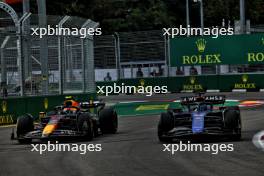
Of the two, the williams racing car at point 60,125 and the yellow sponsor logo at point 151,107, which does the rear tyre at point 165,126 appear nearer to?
the williams racing car at point 60,125

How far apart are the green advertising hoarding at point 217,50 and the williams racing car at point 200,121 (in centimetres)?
2283

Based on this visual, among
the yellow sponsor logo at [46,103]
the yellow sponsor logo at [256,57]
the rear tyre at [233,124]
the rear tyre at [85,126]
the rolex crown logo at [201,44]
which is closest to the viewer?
the rear tyre at [233,124]

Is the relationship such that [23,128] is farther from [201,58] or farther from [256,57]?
[201,58]

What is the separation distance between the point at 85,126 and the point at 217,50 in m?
23.9

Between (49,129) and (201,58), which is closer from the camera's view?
(49,129)

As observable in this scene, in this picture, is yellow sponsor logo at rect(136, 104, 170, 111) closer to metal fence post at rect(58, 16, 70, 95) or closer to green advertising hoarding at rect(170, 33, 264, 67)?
metal fence post at rect(58, 16, 70, 95)

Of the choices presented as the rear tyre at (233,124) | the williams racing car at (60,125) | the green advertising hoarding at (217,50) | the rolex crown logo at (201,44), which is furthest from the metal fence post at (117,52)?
the rear tyre at (233,124)

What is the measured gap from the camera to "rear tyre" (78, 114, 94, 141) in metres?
15.9

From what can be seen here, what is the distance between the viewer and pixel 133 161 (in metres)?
11.9

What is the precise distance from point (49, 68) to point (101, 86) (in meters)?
17.5

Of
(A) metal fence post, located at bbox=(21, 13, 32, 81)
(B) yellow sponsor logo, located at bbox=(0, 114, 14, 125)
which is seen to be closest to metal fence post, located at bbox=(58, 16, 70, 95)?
(A) metal fence post, located at bbox=(21, 13, 32, 81)

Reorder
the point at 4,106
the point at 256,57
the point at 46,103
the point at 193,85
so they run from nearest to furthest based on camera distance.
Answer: the point at 4,106, the point at 46,103, the point at 256,57, the point at 193,85

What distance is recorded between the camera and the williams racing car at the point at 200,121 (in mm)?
14648

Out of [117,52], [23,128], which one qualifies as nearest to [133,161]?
[23,128]
